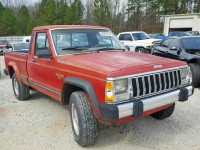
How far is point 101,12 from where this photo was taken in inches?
1623

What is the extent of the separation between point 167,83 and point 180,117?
1535 mm

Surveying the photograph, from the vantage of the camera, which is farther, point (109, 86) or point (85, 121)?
point (85, 121)

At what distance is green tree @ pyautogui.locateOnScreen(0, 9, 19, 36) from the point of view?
158 feet

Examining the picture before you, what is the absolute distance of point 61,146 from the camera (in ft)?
11.2

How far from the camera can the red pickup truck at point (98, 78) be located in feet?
9.25

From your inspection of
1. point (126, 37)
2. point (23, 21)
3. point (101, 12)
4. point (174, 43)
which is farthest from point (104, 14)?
point (174, 43)

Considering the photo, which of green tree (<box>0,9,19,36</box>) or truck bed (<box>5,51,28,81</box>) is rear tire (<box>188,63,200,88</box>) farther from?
green tree (<box>0,9,19,36</box>)

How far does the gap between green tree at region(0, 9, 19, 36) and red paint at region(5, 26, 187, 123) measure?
1930 inches

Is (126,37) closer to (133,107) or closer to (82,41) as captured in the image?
(82,41)

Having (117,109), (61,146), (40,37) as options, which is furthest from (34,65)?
(117,109)

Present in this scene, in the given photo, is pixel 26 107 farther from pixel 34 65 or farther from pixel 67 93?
pixel 67 93

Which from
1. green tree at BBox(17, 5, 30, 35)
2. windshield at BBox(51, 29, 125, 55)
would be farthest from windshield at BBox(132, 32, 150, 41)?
green tree at BBox(17, 5, 30, 35)

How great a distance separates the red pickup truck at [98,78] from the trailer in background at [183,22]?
30225mm

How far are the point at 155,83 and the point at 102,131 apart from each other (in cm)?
144
